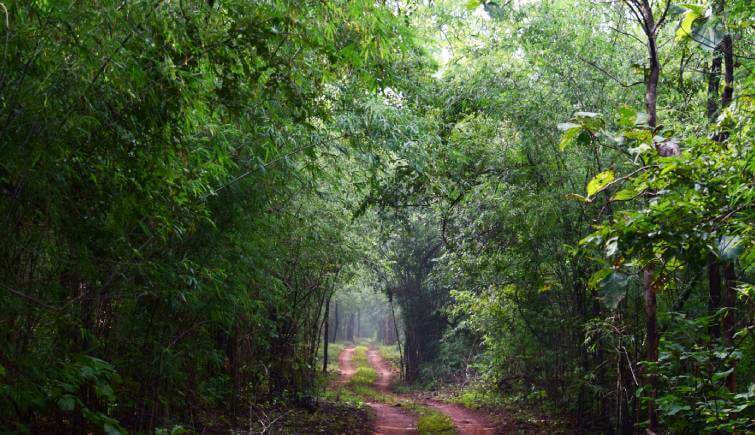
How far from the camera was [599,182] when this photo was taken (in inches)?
109

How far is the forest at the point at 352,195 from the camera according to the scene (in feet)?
8.16

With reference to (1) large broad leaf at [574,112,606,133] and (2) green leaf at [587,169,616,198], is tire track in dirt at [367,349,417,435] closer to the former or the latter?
(2) green leaf at [587,169,616,198]

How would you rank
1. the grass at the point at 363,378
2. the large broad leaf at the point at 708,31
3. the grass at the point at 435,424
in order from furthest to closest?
the grass at the point at 363,378 < the grass at the point at 435,424 < the large broad leaf at the point at 708,31

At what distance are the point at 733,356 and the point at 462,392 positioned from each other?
38.1 ft

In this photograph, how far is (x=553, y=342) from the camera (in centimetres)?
910

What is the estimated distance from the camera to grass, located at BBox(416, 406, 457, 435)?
28.8ft

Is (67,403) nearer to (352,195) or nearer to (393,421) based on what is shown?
(352,195)

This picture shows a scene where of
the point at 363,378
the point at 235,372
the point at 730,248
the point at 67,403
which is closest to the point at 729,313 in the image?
the point at 730,248

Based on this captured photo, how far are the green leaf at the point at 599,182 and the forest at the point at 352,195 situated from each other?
2cm

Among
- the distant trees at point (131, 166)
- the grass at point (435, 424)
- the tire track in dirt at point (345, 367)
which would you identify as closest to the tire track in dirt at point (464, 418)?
the grass at point (435, 424)

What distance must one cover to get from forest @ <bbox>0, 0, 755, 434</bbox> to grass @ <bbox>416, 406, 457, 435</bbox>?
0.09m

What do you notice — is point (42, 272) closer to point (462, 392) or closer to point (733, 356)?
point (733, 356)

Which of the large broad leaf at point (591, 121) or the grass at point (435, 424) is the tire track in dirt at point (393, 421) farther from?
the large broad leaf at point (591, 121)

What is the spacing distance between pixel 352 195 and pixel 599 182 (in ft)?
20.6
